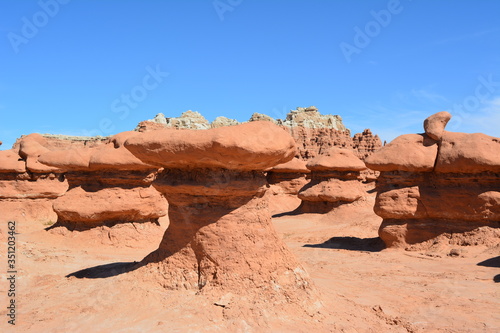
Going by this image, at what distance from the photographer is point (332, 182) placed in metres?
14.1

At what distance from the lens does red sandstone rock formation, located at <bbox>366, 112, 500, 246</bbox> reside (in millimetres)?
8164

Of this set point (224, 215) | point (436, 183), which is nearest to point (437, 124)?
point (436, 183)

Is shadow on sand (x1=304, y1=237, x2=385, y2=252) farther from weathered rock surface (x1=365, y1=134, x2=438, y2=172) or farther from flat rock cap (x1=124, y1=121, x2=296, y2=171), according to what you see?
flat rock cap (x1=124, y1=121, x2=296, y2=171)

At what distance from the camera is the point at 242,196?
4.75 meters

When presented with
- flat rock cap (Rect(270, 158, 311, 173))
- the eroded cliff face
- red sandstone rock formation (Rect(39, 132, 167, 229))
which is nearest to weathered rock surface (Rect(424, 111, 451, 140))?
red sandstone rock formation (Rect(39, 132, 167, 229))

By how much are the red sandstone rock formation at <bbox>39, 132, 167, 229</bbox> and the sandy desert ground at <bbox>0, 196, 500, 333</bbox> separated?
34 centimetres

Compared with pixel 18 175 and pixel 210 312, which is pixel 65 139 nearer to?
pixel 18 175

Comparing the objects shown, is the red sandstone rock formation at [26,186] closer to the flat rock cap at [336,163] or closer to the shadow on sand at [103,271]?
the shadow on sand at [103,271]

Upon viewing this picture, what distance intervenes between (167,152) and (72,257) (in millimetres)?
4098

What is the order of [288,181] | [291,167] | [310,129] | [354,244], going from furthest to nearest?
[310,129], [288,181], [291,167], [354,244]

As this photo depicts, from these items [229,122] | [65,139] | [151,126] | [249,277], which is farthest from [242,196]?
[65,139]

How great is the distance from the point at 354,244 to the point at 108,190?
6.19 metres

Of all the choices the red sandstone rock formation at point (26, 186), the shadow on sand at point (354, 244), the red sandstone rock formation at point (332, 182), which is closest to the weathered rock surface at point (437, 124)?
the shadow on sand at point (354, 244)

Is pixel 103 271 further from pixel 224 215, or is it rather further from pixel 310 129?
pixel 310 129
